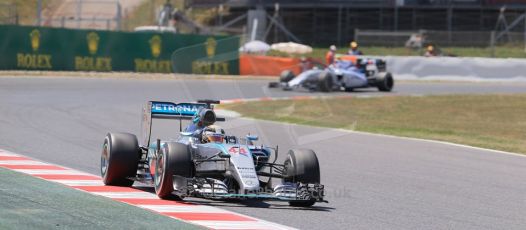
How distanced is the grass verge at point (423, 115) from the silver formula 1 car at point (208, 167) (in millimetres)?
8909

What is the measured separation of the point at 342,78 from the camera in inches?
1439

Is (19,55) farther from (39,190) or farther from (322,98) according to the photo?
(39,190)

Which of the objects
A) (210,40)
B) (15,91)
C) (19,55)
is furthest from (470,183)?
(210,40)

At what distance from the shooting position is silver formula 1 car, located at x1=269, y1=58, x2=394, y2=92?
35938mm

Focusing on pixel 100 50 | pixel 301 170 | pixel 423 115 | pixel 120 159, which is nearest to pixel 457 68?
pixel 100 50

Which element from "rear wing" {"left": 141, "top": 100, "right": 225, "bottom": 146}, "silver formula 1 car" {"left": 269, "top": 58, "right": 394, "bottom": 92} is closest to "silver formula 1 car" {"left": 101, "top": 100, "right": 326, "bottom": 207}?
"rear wing" {"left": 141, "top": 100, "right": 225, "bottom": 146}

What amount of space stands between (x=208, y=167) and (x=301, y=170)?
983mm

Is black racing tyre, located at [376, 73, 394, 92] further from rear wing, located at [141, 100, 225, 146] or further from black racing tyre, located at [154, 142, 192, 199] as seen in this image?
black racing tyre, located at [154, 142, 192, 199]

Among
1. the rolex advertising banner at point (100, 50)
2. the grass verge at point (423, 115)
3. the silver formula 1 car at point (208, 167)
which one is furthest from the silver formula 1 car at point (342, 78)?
the silver formula 1 car at point (208, 167)

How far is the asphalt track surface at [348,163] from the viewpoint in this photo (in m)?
10.4

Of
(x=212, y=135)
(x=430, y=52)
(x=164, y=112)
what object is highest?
(x=430, y=52)

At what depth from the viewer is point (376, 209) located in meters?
10.9

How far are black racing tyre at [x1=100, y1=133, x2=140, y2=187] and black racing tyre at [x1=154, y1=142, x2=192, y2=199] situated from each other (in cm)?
102

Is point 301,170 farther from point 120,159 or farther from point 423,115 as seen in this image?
point 423,115
